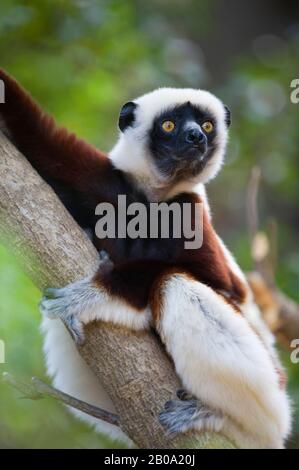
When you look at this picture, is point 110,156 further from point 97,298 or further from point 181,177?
point 97,298

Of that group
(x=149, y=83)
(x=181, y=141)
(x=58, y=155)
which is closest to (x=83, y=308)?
(x=58, y=155)

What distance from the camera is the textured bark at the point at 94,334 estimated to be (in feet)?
11.5

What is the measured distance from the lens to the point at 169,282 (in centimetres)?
383

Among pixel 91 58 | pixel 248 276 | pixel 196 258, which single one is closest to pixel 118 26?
pixel 91 58

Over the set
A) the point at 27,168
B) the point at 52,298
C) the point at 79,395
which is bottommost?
the point at 79,395

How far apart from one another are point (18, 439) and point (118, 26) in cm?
407

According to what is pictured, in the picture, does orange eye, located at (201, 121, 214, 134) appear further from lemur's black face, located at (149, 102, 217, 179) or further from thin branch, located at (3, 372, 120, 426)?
thin branch, located at (3, 372, 120, 426)

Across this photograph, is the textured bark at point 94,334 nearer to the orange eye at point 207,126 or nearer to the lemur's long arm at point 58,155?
the lemur's long arm at point 58,155

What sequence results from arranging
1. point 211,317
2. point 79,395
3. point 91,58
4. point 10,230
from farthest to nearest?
point 91,58
point 79,395
point 211,317
point 10,230

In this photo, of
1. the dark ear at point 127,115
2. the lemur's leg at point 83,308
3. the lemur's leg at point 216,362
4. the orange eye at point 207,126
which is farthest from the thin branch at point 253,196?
the lemur's leg at point 83,308

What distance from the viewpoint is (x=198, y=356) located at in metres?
3.68

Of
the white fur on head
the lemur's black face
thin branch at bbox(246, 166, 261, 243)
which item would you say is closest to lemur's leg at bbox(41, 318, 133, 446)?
the white fur on head

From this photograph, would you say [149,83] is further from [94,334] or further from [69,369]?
[94,334]

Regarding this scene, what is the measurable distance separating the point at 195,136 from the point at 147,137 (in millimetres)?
401
